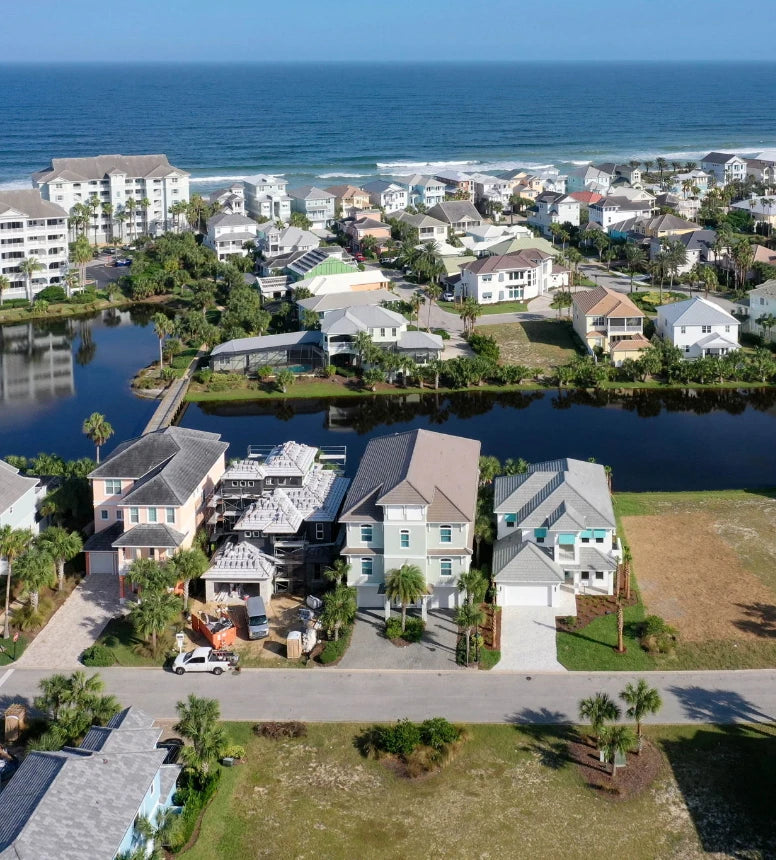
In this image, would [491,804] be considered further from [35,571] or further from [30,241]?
[30,241]

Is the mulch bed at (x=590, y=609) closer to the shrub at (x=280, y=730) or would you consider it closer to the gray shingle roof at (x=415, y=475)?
the gray shingle roof at (x=415, y=475)

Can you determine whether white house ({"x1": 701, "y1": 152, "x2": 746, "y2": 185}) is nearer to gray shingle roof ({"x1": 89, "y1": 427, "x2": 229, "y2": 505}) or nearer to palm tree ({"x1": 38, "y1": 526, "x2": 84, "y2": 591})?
gray shingle roof ({"x1": 89, "y1": 427, "x2": 229, "y2": 505})

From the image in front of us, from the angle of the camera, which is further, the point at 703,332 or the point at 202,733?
the point at 703,332

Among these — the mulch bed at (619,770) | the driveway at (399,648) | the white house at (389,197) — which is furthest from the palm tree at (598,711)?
the white house at (389,197)

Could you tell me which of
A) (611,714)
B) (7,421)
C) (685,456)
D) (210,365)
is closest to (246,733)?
(611,714)

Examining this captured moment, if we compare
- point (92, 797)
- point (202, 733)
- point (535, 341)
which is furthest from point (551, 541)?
point (535, 341)

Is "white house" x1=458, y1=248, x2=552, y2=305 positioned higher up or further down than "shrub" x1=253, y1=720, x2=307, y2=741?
higher up

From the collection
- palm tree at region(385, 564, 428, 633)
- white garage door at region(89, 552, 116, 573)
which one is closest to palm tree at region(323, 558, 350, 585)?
palm tree at region(385, 564, 428, 633)
